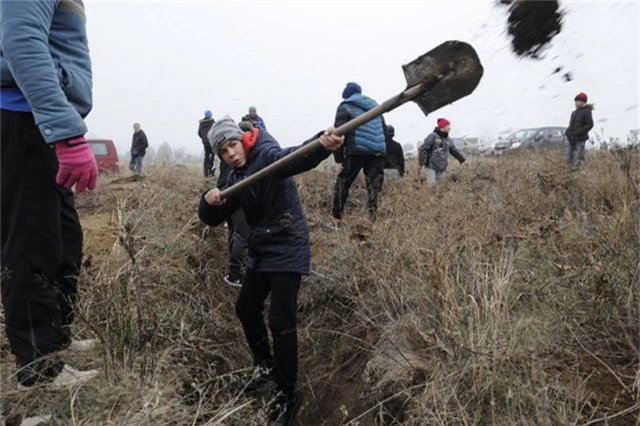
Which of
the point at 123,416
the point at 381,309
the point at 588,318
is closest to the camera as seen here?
the point at 123,416

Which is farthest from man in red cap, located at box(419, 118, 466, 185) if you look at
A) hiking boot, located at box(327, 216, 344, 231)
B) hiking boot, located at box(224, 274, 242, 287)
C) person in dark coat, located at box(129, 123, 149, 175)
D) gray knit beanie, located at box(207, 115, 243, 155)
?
person in dark coat, located at box(129, 123, 149, 175)

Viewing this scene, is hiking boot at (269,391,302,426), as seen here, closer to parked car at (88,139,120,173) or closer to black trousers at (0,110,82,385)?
black trousers at (0,110,82,385)

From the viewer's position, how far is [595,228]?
11.0ft

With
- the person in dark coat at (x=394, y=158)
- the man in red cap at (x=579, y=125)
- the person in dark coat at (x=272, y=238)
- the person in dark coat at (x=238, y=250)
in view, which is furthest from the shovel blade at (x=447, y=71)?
the man in red cap at (x=579, y=125)

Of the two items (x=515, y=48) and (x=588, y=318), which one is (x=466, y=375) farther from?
(x=515, y=48)

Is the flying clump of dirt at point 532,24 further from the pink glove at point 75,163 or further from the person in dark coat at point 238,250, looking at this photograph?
the pink glove at point 75,163

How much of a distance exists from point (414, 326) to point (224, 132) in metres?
1.47

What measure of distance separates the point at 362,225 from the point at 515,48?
71.0 inches

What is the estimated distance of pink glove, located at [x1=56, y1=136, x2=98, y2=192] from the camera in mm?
1823

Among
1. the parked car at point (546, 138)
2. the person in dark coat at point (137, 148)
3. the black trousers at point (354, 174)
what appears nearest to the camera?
the black trousers at point (354, 174)

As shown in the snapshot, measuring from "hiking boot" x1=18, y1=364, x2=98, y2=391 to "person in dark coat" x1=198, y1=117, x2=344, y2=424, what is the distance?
0.77m

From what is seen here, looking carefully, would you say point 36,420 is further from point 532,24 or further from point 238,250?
point 532,24

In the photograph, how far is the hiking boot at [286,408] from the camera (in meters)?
2.62

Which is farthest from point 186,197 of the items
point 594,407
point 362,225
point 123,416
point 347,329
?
point 594,407
